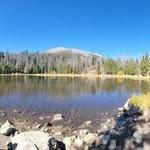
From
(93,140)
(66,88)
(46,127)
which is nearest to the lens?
(93,140)

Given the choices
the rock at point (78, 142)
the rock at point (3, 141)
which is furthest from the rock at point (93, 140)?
the rock at point (3, 141)

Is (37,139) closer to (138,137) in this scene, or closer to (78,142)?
(78,142)

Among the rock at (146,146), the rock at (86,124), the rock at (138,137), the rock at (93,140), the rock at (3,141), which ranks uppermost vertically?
the rock at (138,137)

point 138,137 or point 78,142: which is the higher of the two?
point 138,137

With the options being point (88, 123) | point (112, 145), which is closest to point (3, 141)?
point (112, 145)

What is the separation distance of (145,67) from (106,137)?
130 m

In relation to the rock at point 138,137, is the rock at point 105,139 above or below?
below

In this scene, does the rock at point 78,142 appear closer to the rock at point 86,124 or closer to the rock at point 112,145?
the rock at point 112,145

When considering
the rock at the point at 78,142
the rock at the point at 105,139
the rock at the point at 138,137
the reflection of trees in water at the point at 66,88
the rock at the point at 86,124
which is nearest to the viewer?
the rock at the point at 138,137

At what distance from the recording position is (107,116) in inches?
1305

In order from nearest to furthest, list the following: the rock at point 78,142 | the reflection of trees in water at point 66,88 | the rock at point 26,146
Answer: the rock at point 26,146
the rock at point 78,142
the reflection of trees in water at point 66,88

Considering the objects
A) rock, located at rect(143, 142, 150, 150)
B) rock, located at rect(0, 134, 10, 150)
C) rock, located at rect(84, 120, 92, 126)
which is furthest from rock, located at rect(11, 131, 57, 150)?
rock, located at rect(84, 120, 92, 126)

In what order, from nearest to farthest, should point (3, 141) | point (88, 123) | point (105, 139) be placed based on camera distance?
point (105, 139) < point (3, 141) < point (88, 123)

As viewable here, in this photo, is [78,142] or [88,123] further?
[88,123]
